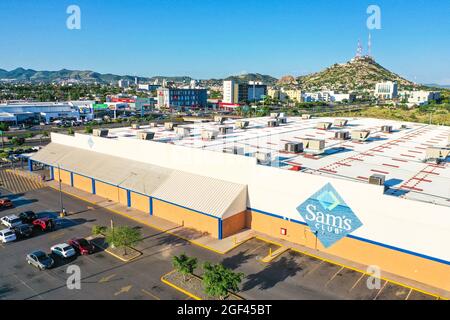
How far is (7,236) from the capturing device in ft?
104

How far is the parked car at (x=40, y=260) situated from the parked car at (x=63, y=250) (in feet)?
3.45

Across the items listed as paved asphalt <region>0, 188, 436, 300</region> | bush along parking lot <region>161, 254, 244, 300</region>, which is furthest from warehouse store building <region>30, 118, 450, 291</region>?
bush along parking lot <region>161, 254, 244, 300</region>

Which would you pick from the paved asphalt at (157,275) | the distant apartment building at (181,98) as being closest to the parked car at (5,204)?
the paved asphalt at (157,275)

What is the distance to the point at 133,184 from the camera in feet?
128

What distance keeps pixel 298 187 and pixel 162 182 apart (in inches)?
626

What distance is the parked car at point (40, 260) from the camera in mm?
26575

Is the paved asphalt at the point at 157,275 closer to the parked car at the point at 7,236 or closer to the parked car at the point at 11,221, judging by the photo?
the parked car at the point at 7,236

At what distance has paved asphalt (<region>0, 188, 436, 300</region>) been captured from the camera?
2325 centimetres

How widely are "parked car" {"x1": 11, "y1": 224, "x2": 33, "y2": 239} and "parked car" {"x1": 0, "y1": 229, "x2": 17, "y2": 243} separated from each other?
1.93 ft

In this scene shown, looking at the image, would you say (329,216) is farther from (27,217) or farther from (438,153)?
(27,217)

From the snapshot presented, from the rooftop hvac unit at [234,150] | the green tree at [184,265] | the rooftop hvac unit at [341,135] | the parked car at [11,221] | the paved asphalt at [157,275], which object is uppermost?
the rooftop hvac unit at [341,135]

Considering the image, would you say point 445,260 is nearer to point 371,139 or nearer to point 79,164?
point 371,139

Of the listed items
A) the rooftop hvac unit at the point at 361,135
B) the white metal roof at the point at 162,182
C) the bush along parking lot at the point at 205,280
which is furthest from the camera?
the rooftop hvac unit at the point at 361,135

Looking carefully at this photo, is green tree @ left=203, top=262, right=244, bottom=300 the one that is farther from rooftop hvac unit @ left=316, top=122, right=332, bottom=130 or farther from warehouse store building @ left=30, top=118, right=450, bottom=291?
rooftop hvac unit @ left=316, top=122, right=332, bottom=130
